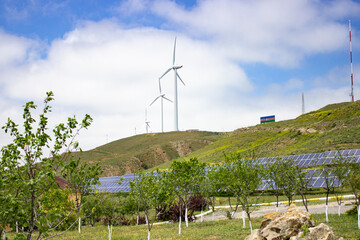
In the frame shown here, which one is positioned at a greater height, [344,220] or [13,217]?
[13,217]

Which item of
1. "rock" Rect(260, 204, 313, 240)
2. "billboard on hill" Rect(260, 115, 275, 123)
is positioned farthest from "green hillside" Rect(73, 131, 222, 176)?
"rock" Rect(260, 204, 313, 240)

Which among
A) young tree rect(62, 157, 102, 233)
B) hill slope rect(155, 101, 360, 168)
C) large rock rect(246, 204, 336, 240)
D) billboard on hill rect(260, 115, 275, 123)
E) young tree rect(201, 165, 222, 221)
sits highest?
billboard on hill rect(260, 115, 275, 123)

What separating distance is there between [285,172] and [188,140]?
134 meters

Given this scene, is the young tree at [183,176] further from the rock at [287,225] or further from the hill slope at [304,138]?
the hill slope at [304,138]

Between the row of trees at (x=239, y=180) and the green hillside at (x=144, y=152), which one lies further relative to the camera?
the green hillside at (x=144, y=152)

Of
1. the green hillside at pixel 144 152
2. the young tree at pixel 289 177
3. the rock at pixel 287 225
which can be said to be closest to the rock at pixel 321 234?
the rock at pixel 287 225

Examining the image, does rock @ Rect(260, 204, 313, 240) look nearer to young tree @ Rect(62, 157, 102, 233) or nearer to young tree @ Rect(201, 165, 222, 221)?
young tree @ Rect(62, 157, 102, 233)

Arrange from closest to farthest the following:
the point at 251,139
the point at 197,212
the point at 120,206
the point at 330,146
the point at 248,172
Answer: the point at 248,172
the point at 120,206
the point at 197,212
the point at 330,146
the point at 251,139

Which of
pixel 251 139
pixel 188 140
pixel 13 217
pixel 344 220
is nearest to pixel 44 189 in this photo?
pixel 13 217

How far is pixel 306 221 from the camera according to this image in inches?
727

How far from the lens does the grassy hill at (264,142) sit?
7912cm

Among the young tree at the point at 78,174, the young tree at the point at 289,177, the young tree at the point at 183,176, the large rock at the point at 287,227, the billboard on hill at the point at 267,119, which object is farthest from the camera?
the billboard on hill at the point at 267,119

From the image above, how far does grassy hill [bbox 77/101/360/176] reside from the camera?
79125 mm

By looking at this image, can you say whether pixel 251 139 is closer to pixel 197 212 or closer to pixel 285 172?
pixel 197 212
